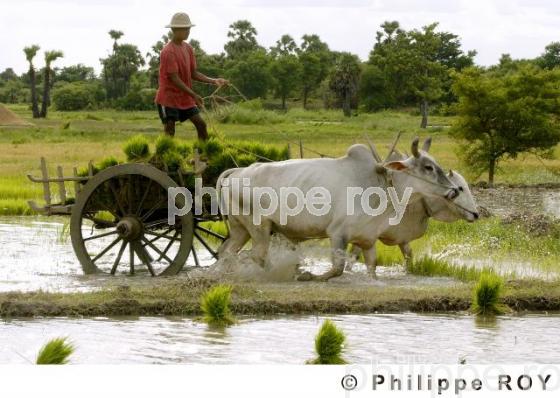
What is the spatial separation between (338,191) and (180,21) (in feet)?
6.59

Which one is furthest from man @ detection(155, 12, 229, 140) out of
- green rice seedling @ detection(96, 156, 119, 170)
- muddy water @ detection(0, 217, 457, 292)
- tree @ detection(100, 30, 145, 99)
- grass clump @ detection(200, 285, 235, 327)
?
tree @ detection(100, 30, 145, 99)

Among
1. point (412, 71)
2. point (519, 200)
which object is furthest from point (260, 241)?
point (412, 71)

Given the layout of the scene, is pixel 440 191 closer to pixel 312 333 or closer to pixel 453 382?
pixel 312 333

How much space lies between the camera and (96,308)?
811cm

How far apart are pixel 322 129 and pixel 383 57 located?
16.7m

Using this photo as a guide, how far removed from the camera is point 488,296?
827 centimetres

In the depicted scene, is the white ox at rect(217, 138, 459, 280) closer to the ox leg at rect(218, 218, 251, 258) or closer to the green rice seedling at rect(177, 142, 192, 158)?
the ox leg at rect(218, 218, 251, 258)

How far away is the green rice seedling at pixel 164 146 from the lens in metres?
9.86

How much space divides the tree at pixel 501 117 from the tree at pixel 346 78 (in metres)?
32.2

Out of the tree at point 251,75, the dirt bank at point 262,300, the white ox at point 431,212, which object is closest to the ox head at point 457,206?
the white ox at point 431,212

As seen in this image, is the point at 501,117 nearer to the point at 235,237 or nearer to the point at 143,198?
the point at 235,237

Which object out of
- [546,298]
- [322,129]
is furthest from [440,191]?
[322,129]

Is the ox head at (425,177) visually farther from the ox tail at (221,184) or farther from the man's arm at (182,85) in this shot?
the man's arm at (182,85)

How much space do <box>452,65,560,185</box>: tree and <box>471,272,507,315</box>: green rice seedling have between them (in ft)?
41.0
